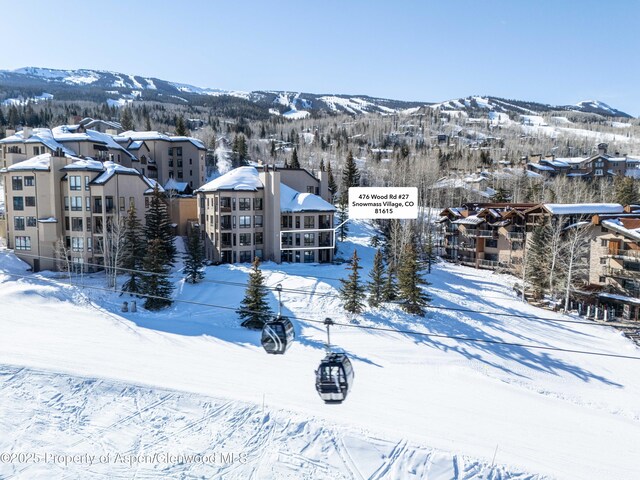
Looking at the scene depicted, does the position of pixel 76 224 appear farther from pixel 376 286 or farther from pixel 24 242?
pixel 376 286

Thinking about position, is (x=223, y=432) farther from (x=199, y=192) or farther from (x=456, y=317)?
(x=199, y=192)

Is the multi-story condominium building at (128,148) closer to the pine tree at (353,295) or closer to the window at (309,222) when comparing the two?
the window at (309,222)

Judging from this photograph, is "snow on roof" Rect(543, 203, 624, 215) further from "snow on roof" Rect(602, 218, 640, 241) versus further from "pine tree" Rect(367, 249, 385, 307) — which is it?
"pine tree" Rect(367, 249, 385, 307)

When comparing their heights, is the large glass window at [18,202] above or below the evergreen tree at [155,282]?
above

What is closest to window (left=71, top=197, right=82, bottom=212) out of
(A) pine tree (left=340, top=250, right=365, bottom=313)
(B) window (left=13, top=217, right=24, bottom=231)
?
(B) window (left=13, top=217, right=24, bottom=231)

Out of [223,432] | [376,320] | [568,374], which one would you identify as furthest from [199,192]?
[568,374]

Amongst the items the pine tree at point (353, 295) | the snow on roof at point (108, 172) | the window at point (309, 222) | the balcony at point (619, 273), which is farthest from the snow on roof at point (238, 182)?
the balcony at point (619, 273)
